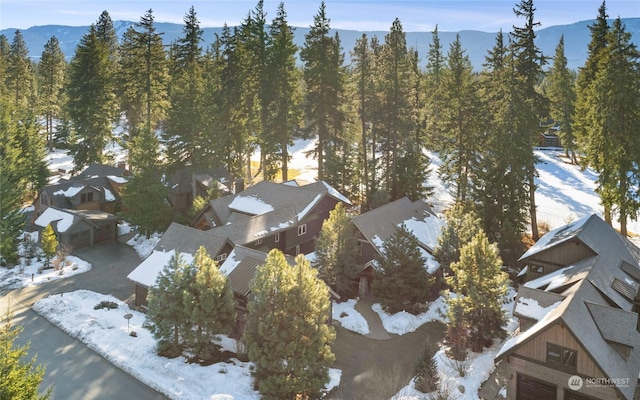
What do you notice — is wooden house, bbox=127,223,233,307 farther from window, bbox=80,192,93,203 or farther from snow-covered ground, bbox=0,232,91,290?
window, bbox=80,192,93,203

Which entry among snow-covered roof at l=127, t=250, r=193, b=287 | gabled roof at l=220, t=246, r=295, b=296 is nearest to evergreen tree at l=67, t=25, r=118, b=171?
snow-covered roof at l=127, t=250, r=193, b=287

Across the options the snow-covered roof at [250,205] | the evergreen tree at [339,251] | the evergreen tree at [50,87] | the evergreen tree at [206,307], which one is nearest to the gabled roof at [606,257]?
the evergreen tree at [339,251]

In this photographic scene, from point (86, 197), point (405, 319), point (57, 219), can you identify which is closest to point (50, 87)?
point (86, 197)

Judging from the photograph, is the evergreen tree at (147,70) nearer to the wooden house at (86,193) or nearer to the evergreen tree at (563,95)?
the wooden house at (86,193)

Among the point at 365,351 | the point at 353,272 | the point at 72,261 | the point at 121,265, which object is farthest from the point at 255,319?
the point at 72,261

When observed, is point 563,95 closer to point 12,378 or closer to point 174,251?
point 174,251
